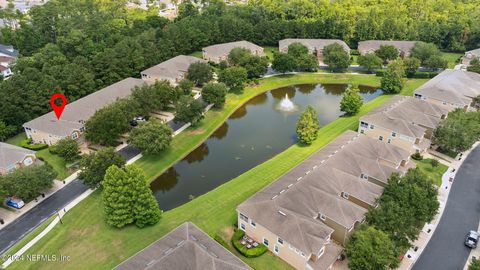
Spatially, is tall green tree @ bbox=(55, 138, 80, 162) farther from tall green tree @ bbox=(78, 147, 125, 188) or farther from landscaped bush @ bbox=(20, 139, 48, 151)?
tall green tree @ bbox=(78, 147, 125, 188)

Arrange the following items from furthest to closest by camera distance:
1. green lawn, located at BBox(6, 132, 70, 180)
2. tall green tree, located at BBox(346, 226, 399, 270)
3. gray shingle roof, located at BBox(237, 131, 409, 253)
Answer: green lawn, located at BBox(6, 132, 70, 180) → gray shingle roof, located at BBox(237, 131, 409, 253) → tall green tree, located at BBox(346, 226, 399, 270)

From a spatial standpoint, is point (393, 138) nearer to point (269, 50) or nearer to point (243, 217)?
point (243, 217)

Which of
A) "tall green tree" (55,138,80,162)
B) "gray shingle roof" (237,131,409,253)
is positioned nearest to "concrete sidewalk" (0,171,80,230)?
"tall green tree" (55,138,80,162)

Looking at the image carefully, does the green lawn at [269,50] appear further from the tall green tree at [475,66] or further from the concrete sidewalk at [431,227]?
the concrete sidewalk at [431,227]

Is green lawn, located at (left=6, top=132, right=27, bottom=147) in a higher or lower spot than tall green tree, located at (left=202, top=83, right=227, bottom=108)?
lower

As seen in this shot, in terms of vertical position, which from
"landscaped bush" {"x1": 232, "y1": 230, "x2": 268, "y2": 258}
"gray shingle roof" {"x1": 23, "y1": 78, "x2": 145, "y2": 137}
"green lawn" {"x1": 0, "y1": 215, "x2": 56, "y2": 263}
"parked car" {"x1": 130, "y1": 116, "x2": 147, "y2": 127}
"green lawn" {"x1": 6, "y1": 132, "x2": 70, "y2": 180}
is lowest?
"landscaped bush" {"x1": 232, "y1": 230, "x2": 268, "y2": 258}

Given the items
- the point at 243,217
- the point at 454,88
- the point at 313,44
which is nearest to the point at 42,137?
the point at 243,217

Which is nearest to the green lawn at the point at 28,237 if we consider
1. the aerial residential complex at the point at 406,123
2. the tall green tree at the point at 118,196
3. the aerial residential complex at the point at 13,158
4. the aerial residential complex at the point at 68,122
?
the tall green tree at the point at 118,196

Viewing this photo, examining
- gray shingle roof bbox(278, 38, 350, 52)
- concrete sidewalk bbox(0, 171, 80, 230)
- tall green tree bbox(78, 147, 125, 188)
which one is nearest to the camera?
concrete sidewalk bbox(0, 171, 80, 230)
